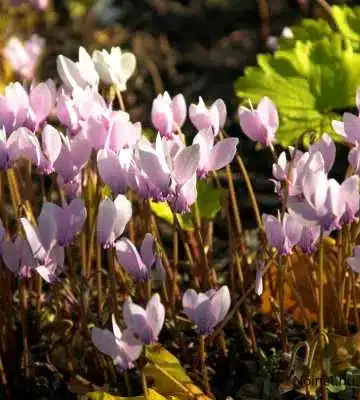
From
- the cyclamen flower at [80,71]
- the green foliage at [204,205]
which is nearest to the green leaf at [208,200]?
the green foliage at [204,205]

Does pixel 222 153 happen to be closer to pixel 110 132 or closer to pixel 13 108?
pixel 110 132

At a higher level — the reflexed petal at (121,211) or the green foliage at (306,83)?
the reflexed petal at (121,211)

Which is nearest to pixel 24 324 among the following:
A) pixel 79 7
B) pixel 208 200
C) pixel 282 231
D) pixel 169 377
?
pixel 169 377

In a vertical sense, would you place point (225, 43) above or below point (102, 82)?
below

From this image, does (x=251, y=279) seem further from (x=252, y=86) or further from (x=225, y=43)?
(x=225, y=43)

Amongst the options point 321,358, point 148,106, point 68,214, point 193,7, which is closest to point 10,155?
point 68,214

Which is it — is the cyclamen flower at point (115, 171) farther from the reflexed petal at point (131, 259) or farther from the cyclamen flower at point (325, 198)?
the cyclamen flower at point (325, 198)
